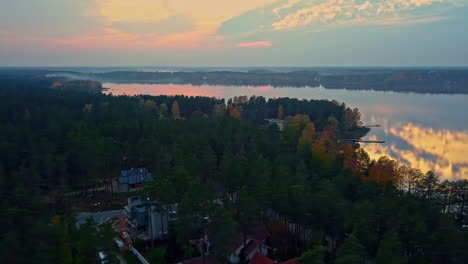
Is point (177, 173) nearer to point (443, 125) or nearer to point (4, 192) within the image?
point (4, 192)

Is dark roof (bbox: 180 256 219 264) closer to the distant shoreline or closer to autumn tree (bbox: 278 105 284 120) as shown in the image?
autumn tree (bbox: 278 105 284 120)

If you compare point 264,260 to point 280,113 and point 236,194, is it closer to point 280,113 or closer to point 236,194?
point 236,194

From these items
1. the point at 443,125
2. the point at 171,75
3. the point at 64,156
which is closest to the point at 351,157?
the point at 64,156

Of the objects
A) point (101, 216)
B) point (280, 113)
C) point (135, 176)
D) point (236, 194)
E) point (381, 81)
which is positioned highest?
point (381, 81)

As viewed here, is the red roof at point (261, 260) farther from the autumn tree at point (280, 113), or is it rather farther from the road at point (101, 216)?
the autumn tree at point (280, 113)

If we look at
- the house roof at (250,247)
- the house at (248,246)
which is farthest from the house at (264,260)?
the house roof at (250,247)

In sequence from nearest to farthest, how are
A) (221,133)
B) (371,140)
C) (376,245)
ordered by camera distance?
(376,245)
(221,133)
(371,140)

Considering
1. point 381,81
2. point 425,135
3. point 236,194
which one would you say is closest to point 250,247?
point 236,194
